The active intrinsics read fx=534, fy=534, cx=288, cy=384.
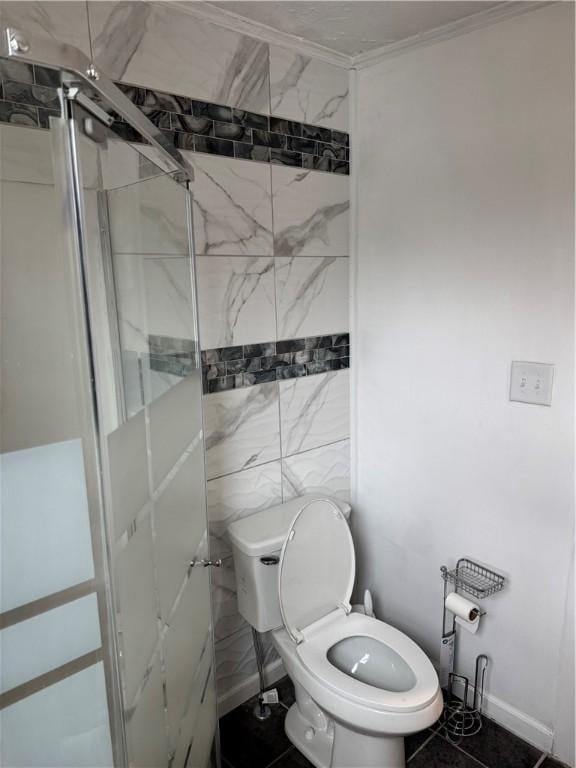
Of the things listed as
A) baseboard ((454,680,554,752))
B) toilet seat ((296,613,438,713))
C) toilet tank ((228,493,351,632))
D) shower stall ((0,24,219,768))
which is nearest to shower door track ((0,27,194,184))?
shower stall ((0,24,219,768))

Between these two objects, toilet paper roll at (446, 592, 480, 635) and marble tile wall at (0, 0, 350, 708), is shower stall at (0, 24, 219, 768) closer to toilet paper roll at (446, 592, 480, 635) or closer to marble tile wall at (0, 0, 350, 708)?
marble tile wall at (0, 0, 350, 708)

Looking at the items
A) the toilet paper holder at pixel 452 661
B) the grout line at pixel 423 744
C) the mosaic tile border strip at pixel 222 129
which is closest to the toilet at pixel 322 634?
the grout line at pixel 423 744

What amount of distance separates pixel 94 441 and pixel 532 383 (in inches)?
52.3

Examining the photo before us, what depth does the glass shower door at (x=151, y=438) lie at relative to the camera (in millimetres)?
887

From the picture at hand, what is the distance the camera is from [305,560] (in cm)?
179

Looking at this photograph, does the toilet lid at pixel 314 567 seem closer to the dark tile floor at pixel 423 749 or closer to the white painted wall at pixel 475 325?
the white painted wall at pixel 475 325

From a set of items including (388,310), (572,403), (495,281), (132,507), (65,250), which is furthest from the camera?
(388,310)

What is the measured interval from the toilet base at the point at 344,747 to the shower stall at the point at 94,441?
530 millimetres

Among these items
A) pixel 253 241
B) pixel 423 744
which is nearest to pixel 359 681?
pixel 423 744

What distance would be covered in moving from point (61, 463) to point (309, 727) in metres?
1.33

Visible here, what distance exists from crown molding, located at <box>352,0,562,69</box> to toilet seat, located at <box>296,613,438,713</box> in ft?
6.31

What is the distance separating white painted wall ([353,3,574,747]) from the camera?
1.55 m

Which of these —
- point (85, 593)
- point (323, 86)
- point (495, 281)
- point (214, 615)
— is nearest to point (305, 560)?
point (214, 615)

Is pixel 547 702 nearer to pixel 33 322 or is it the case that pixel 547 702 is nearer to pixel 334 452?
pixel 334 452
